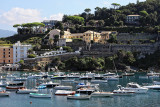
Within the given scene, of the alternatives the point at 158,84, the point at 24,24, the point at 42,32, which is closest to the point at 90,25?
the point at 42,32

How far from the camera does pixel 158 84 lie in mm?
76688

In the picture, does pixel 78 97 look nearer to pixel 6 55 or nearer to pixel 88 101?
pixel 88 101

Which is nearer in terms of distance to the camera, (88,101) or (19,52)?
(88,101)

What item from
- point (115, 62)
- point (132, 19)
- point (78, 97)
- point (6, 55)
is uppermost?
point (132, 19)

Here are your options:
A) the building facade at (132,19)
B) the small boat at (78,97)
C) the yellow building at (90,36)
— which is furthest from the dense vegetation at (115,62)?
the small boat at (78,97)

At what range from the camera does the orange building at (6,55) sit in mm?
124875

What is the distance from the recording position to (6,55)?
125062mm

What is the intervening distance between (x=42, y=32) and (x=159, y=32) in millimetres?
62921

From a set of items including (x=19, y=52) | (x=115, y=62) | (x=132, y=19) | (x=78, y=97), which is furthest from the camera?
(x=132, y=19)

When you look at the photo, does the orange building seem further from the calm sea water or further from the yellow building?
the calm sea water

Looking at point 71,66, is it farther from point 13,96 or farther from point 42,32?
Result: point 13,96

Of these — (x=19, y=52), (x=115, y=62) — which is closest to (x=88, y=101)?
(x=115, y=62)

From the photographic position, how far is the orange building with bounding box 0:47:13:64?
12488 centimetres

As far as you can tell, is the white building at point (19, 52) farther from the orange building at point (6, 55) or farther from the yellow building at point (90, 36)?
the yellow building at point (90, 36)
